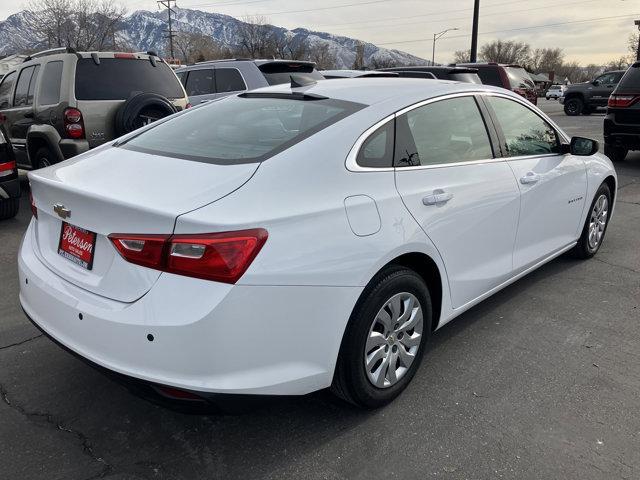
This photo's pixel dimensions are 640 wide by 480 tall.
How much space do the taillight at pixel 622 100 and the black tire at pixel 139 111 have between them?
24.3 feet

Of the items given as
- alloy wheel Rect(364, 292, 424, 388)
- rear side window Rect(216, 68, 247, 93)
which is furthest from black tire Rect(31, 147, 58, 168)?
alloy wheel Rect(364, 292, 424, 388)

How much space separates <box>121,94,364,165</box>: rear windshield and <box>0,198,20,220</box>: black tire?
12.5 feet

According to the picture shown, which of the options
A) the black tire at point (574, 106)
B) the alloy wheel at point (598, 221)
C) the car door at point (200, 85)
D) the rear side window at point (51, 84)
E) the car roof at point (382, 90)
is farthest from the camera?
the black tire at point (574, 106)

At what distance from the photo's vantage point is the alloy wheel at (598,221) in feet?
15.7

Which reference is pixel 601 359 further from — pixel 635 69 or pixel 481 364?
pixel 635 69

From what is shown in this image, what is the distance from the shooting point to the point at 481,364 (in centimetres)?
320

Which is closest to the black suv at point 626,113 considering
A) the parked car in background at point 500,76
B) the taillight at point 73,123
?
the parked car in background at point 500,76

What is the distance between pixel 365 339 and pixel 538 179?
1.96 m

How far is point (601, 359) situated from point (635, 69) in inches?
311

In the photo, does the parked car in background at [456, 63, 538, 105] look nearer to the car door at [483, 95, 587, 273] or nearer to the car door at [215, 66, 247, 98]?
the car door at [215, 66, 247, 98]

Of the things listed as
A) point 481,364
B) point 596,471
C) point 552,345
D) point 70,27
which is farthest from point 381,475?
point 70,27

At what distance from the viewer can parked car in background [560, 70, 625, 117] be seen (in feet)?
74.5

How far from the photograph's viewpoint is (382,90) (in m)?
3.03

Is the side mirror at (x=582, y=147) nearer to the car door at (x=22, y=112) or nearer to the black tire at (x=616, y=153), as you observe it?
the car door at (x=22, y=112)
